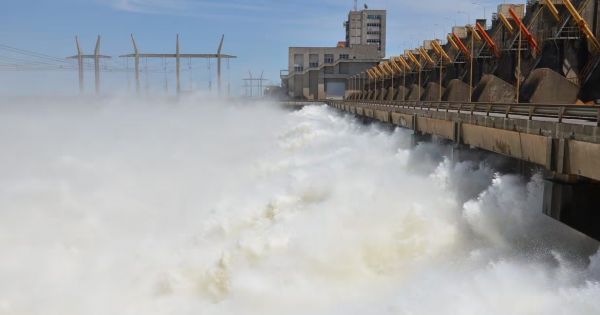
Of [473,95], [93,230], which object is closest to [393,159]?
[93,230]

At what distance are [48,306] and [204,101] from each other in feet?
314

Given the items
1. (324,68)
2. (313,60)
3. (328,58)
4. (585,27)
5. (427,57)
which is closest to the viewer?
(585,27)

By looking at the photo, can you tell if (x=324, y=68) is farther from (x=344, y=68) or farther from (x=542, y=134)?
(x=542, y=134)

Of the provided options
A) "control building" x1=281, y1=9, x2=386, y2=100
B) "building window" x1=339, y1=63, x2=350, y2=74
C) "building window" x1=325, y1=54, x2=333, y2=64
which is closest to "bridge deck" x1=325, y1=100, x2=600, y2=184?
"control building" x1=281, y1=9, x2=386, y2=100

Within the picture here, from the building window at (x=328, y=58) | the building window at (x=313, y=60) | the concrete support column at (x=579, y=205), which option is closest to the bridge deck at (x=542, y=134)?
the concrete support column at (x=579, y=205)

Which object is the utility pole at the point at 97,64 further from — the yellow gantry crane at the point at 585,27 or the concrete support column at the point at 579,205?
the concrete support column at the point at 579,205

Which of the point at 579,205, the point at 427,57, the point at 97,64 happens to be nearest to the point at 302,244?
the point at 579,205

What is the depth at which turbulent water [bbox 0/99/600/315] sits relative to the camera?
10227 mm

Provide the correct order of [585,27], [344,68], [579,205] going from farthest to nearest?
[344,68] < [585,27] < [579,205]

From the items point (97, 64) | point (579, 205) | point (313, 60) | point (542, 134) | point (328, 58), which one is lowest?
point (579, 205)

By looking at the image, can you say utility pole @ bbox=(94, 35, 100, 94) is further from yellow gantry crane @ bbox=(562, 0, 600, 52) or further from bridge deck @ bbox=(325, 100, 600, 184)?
bridge deck @ bbox=(325, 100, 600, 184)

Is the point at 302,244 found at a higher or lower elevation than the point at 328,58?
lower

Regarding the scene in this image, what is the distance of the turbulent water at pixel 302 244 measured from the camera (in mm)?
10227

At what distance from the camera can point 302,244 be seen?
14016mm
